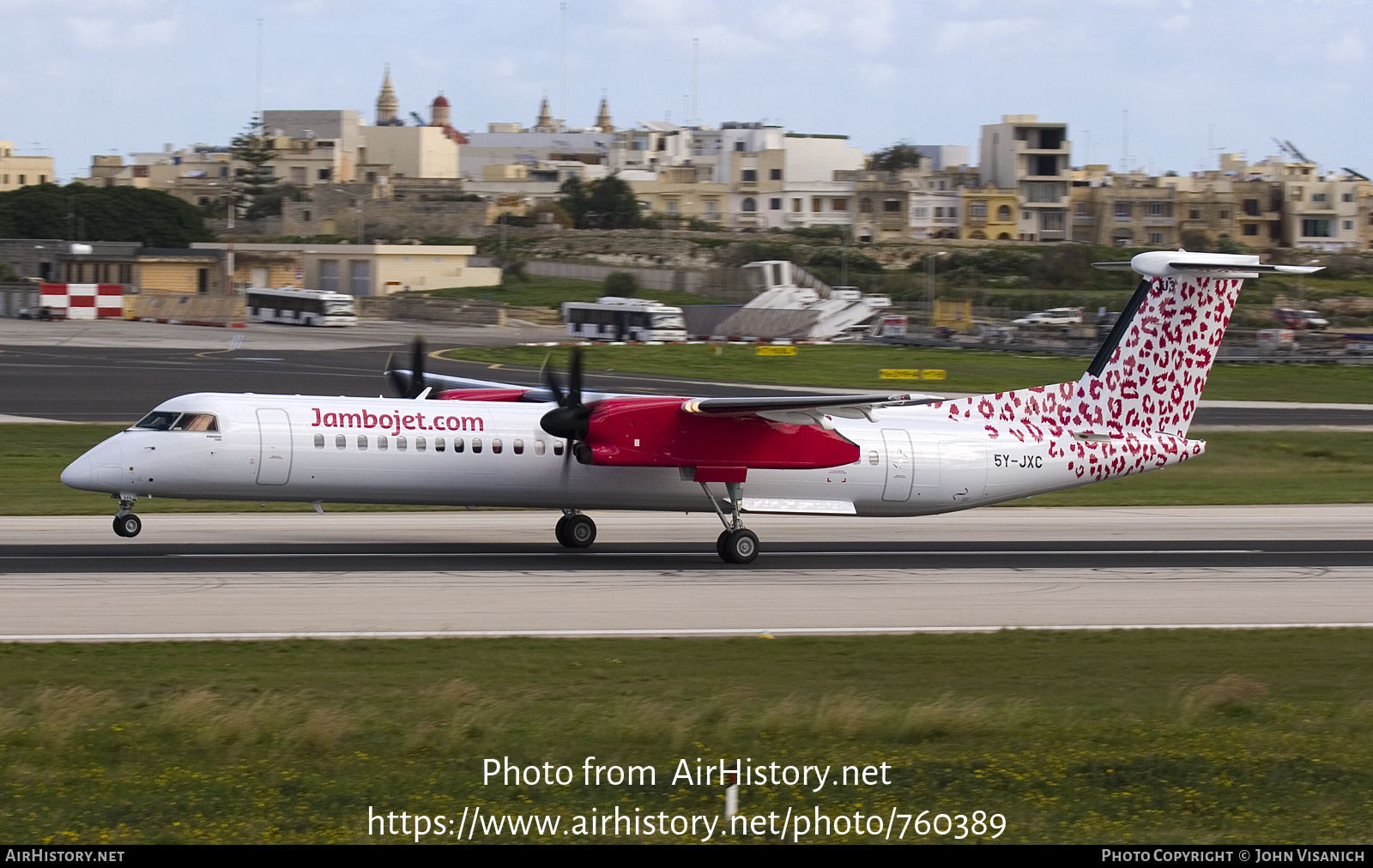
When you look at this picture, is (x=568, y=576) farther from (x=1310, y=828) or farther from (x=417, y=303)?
(x=417, y=303)

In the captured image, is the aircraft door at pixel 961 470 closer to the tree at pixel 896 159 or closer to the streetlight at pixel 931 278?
the streetlight at pixel 931 278

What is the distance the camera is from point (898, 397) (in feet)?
73.1

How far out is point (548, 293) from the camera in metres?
124

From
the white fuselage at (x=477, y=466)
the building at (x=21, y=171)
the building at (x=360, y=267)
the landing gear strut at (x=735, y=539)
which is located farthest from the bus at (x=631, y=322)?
the building at (x=21, y=171)

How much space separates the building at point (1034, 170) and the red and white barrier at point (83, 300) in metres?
96.9

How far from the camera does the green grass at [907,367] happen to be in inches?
2606

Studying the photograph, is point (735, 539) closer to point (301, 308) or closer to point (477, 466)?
point (477, 466)

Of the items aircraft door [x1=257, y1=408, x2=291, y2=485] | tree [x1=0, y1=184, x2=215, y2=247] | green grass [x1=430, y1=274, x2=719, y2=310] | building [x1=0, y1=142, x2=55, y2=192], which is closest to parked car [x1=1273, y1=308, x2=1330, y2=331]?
green grass [x1=430, y1=274, x2=719, y2=310]

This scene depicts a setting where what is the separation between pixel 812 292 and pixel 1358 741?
302 feet

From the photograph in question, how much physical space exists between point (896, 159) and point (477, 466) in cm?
16940

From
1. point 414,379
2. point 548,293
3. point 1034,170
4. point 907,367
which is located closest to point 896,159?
point 1034,170

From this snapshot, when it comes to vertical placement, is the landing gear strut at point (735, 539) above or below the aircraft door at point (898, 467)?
below

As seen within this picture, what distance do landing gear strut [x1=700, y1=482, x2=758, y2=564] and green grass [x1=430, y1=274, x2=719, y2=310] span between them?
91122 mm

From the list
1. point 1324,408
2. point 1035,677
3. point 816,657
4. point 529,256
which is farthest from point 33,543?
point 529,256
